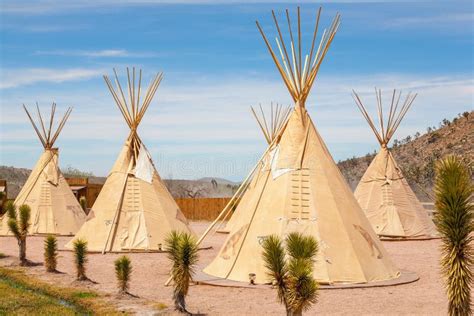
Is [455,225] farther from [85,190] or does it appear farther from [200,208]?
[85,190]

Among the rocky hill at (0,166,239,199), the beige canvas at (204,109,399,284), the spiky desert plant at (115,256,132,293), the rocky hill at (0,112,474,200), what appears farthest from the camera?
the rocky hill at (0,166,239,199)

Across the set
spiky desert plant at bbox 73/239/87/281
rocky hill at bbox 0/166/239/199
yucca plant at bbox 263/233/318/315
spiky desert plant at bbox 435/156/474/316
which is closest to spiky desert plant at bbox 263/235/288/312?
yucca plant at bbox 263/233/318/315

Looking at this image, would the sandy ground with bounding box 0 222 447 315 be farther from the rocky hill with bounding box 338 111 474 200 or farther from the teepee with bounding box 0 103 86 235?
the rocky hill with bounding box 338 111 474 200

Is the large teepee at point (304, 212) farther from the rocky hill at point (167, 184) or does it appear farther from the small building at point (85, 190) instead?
the rocky hill at point (167, 184)

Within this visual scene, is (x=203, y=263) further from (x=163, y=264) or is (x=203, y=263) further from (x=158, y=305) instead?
(x=158, y=305)

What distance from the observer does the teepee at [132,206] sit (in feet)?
61.3

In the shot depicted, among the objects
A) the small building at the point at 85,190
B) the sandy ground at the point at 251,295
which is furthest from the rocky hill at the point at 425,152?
the sandy ground at the point at 251,295

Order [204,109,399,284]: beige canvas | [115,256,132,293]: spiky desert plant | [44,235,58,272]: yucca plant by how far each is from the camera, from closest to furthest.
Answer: [115,256,132,293]: spiky desert plant, [204,109,399,284]: beige canvas, [44,235,58,272]: yucca plant

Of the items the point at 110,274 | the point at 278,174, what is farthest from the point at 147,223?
the point at 278,174

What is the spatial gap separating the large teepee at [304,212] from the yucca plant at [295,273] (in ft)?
13.7

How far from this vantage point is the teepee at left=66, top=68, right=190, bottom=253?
18.7 m

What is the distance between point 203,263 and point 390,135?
33.6 feet

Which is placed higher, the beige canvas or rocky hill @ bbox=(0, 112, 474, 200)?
rocky hill @ bbox=(0, 112, 474, 200)

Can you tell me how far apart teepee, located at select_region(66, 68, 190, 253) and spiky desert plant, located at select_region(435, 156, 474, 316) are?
488 inches
